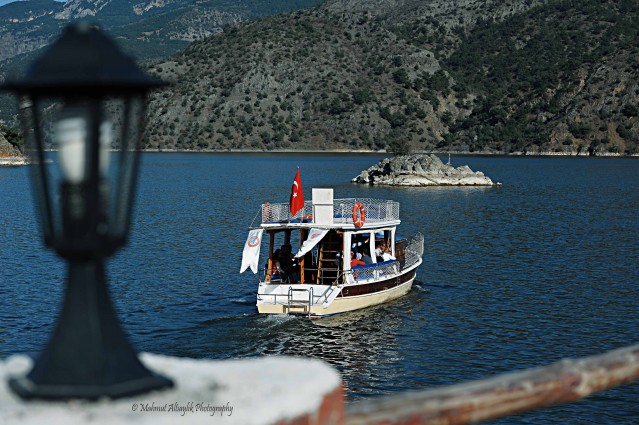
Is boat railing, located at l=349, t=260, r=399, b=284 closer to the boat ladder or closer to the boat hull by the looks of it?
the boat hull

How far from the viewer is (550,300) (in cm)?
3316

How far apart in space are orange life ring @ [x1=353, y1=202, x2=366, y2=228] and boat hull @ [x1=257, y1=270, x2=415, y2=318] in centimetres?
224

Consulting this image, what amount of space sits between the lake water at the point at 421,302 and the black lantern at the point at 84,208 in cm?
1695

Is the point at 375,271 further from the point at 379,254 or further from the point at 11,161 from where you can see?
the point at 11,161

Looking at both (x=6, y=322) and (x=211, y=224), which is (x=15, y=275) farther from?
(x=211, y=224)

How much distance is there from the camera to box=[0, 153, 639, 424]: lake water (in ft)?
79.5

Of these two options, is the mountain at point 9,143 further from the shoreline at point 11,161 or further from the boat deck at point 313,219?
the boat deck at point 313,219

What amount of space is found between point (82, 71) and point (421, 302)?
29.4 metres

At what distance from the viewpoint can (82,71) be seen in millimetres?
3918

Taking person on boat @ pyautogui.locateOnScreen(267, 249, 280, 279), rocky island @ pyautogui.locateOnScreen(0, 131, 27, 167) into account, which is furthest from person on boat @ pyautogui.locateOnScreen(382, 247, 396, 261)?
rocky island @ pyautogui.locateOnScreen(0, 131, 27, 167)

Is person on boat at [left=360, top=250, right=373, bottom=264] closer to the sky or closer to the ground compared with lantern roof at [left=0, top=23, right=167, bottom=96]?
closer to the ground

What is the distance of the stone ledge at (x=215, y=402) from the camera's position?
12.2 feet

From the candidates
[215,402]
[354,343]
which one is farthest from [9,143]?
[215,402]

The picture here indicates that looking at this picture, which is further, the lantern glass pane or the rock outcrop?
the rock outcrop
